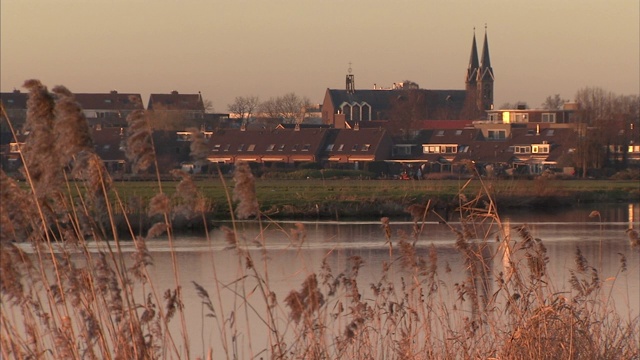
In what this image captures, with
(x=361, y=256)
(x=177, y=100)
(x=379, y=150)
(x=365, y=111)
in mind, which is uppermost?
(x=177, y=100)

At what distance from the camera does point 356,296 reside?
179 inches

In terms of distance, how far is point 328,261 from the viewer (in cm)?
1030

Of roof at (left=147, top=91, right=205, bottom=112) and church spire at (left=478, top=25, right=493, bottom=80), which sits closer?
roof at (left=147, top=91, right=205, bottom=112)

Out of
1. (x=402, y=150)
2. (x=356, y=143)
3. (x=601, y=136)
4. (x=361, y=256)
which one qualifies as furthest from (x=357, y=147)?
(x=361, y=256)

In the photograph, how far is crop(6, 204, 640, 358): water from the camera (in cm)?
686

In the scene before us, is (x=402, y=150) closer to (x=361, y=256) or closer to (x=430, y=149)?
(x=430, y=149)

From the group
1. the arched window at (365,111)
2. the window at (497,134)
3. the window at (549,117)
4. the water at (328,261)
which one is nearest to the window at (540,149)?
the window at (497,134)

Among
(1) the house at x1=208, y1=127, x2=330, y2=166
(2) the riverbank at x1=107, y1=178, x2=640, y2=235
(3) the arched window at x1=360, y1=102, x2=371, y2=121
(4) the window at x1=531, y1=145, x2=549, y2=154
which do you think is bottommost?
(2) the riverbank at x1=107, y1=178, x2=640, y2=235

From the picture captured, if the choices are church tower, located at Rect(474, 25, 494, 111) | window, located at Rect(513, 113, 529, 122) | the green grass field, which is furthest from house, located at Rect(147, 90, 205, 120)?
church tower, located at Rect(474, 25, 494, 111)

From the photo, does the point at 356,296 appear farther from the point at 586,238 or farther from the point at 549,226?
the point at 549,226

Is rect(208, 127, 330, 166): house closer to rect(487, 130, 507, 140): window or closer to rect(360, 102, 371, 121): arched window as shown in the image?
rect(487, 130, 507, 140): window

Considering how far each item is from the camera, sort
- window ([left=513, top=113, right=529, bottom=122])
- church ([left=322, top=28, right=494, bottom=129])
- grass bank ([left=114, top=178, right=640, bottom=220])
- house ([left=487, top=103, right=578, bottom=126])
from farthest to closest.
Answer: church ([left=322, top=28, right=494, bottom=129]) → window ([left=513, top=113, right=529, bottom=122]) → house ([left=487, top=103, right=578, bottom=126]) → grass bank ([left=114, top=178, right=640, bottom=220])

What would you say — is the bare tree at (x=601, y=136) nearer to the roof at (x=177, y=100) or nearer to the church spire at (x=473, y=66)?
the roof at (x=177, y=100)

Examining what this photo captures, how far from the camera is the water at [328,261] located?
6.86 meters
